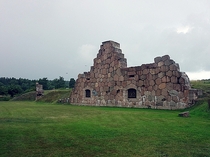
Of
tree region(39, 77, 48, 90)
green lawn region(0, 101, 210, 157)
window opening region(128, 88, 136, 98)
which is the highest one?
tree region(39, 77, 48, 90)

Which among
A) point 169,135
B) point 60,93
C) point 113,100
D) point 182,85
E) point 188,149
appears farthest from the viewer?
point 60,93

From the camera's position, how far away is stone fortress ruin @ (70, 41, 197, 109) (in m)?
13.3

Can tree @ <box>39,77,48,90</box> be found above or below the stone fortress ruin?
above

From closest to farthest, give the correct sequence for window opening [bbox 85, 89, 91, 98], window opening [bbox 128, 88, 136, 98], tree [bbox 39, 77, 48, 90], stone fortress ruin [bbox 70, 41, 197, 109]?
stone fortress ruin [bbox 70, 41, 197, 109], window opening [bbox 128, 88, 136, 98], window opening [bbox 85, 89, 91, 98], tree [bbox 39, 77, 48, 90]

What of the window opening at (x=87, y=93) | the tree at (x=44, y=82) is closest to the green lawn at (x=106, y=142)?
the window opening at (x=87, y=93)

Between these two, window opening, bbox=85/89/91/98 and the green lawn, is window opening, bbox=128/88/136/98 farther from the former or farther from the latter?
the green lawn

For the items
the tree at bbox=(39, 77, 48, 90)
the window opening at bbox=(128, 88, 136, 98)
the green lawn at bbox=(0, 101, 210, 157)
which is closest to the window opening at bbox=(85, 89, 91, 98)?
the window opening at bbox=(128, 88, 136, 98)

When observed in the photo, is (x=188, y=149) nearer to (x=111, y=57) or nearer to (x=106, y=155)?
(x=106, y=155)

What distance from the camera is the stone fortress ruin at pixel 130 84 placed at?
13.3 metres

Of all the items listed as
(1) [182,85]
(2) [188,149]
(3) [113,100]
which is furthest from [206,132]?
(3) [113,100]

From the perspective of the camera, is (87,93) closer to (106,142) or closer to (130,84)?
(130,84)

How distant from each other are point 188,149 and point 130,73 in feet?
37.7

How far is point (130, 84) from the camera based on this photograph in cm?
1560

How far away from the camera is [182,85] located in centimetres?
1301
